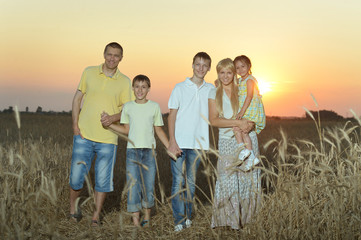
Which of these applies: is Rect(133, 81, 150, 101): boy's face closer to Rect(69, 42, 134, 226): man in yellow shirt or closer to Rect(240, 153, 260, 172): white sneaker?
Rect(69, 42, 134, 226): man in yellow shirt

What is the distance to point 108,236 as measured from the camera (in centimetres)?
484

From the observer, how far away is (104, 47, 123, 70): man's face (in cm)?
522

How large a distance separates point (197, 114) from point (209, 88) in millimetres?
351

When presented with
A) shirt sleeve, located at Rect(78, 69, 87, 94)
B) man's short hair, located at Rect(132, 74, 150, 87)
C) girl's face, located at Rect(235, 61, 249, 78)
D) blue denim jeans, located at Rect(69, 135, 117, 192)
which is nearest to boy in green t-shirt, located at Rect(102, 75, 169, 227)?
man's short hair, located at Rect(132, 74, 150, 87)

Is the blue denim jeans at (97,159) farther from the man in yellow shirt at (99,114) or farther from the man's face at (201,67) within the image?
the man's face at (201,67)

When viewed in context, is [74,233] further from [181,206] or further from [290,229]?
[290,229]

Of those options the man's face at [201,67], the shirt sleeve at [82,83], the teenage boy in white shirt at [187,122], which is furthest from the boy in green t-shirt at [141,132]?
the shirt sleeve at [82,83]

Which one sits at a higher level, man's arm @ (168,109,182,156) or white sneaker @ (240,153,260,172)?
man's arm @ (168,109,182,156)

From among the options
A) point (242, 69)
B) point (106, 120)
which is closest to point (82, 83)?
point (106, 120)

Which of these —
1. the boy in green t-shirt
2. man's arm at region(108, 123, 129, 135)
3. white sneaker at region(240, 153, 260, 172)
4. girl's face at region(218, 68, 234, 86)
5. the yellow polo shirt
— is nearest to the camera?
white sneaker at region(240, 153, 260, 172)

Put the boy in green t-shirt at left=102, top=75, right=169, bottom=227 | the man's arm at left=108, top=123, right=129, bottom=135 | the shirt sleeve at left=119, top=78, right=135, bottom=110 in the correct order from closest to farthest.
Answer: the boy in green t-shirt at left=102, top=75, right=169, bottom=227 → the man's arm at left=108, top=123, right=129, bottom=135 → the shirt sleeve at left=119, top=78, right=135, bottom=110

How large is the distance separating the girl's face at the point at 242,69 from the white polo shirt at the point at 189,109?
1.54 ft

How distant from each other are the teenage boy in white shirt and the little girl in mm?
380

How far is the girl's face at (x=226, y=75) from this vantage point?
460 cm
